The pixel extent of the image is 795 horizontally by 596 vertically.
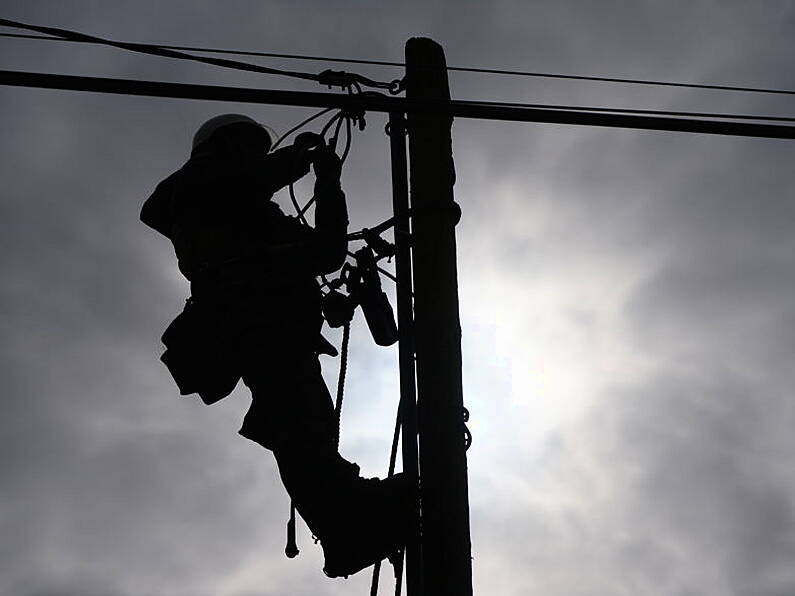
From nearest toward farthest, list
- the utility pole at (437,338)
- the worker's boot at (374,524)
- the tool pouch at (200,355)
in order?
the utility pole at (437,338)
the worker's boot at (374,524)
the tool pouch at (200,355)

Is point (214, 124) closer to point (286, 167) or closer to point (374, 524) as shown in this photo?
point (286, 167)

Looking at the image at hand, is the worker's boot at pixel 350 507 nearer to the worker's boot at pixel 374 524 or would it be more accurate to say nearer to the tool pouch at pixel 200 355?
the worker's boot at pixel 374 524

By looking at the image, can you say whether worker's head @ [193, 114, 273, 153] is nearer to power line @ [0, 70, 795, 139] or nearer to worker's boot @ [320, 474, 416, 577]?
power line @ [0, 70, 795, 139]

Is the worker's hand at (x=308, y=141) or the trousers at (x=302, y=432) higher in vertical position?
the worker's hand at (x=308, y=141)

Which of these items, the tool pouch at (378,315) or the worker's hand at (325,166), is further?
the tool pouch at (378,315)

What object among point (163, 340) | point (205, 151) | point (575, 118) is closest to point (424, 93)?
point (575, 118)

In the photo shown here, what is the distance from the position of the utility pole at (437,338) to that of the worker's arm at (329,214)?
1.13ft

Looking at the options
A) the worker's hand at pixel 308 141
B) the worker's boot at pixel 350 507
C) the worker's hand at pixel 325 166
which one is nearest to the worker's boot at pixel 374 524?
the worker's boot at pixel 350 507

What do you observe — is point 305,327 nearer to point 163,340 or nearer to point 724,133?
point 163,340

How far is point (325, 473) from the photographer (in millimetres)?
4867

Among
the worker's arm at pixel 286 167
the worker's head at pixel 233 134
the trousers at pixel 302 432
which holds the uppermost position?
the worker's head at pixel 233 134

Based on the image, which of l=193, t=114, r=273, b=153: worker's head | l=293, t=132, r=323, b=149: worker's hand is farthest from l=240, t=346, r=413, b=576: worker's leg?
l=193, t=114, r=273, b=153: worker's head

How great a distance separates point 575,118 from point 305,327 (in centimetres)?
158

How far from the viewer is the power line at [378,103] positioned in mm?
4773
